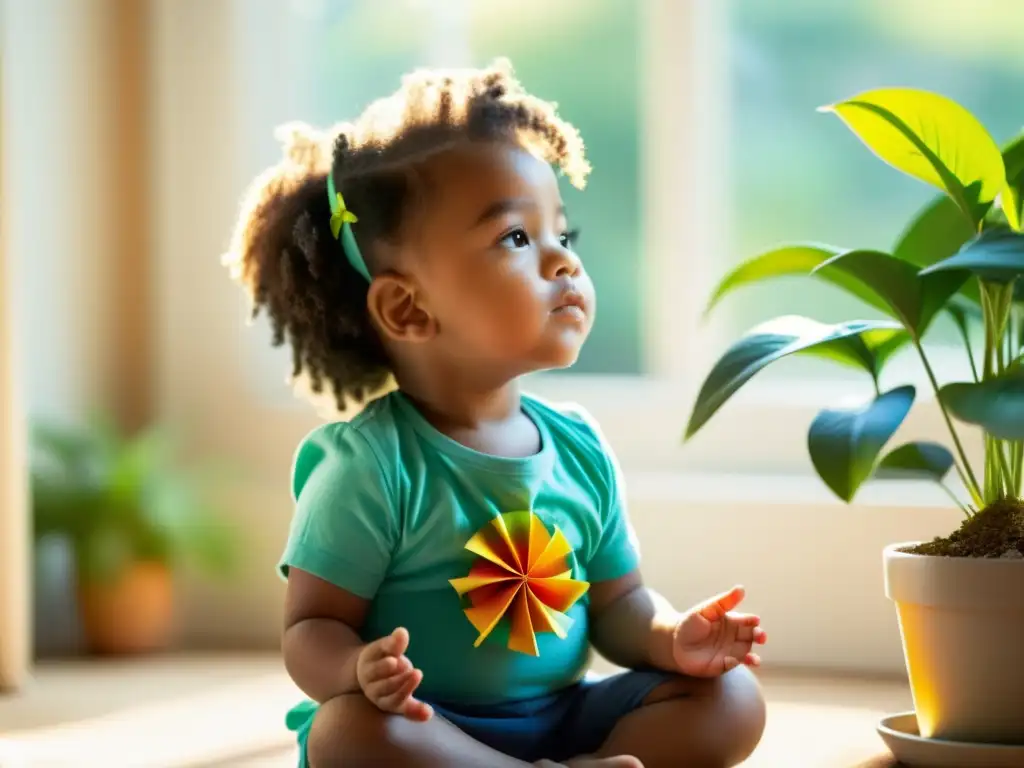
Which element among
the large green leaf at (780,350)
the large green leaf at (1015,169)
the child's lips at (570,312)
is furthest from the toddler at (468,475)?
the large green leaf at (1015,169)

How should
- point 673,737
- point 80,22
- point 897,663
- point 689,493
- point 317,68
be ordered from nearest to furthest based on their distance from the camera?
point 673,737
point 897,663
point 689,493
point 80,22
point 317,68

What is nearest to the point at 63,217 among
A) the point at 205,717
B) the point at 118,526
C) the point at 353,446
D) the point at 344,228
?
the point at 118,526

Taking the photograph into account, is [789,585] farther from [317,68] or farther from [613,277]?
[317,68]

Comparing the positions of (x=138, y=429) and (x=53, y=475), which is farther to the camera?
(x=138, y=429)

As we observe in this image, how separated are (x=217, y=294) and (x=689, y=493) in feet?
2.75

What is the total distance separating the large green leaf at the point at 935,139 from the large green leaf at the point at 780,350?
146 mm

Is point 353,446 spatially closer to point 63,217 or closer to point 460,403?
point 460,403

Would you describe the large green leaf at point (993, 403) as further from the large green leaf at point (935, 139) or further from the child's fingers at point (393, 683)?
the child's fingers at point (393, 683)

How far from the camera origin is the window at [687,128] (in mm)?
2254

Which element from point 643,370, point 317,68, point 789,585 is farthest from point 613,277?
point 789,585

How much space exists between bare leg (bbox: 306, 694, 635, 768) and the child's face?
35 cm

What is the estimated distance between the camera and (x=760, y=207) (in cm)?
246

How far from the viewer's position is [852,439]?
1272 mm

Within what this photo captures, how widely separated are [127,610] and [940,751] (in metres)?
1.27
